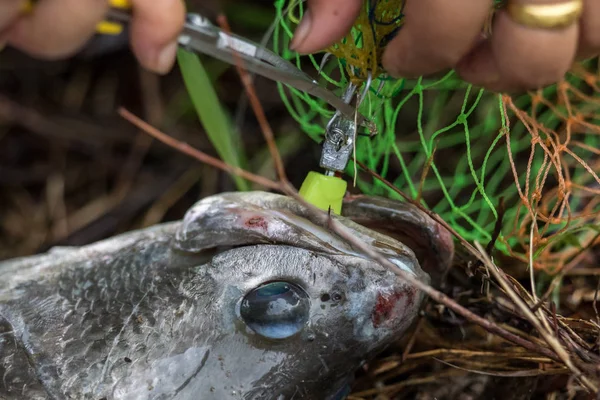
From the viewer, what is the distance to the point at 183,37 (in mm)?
1009

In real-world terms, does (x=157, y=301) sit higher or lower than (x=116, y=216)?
higher

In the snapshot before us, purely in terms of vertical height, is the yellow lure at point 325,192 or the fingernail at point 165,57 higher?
the fingernail at point 165,57

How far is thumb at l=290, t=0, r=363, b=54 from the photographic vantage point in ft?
3.04

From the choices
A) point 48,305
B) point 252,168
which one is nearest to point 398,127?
point 252,168

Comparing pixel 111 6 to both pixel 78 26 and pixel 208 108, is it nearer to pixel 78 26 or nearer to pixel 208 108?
pixel 78 26

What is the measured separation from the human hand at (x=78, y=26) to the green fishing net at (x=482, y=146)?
31 cm

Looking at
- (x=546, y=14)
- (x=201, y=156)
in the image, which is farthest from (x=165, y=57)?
(x=546, y=14)

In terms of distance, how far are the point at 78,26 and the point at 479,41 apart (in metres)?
0.53

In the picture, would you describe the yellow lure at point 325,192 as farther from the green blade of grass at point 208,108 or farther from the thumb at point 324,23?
the green blade of grass at point 208,108

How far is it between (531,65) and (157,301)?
667mm

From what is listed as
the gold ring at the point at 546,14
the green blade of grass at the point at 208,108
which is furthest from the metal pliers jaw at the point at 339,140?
the green blade of grass at the point at 208,108

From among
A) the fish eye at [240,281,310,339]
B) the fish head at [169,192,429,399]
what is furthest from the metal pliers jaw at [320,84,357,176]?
the fish eye at [240,281,310,339]

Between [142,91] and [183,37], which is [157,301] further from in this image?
[142,91]

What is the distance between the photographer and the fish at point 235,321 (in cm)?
104
